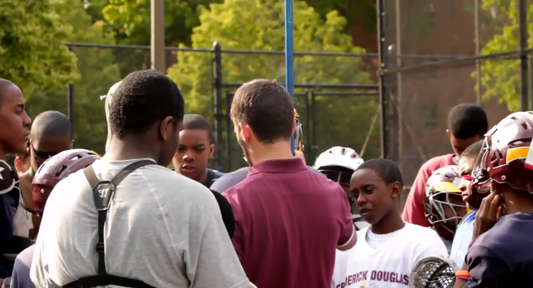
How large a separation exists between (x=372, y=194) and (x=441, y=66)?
7120 mm

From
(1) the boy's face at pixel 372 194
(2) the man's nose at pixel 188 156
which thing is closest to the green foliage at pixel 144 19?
(2) the man's nose at pixel 188 156

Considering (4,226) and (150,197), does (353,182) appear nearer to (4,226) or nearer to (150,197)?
(4,226)

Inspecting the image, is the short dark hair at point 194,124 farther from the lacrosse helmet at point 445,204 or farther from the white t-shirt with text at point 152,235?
the white t-shirt with text at point 152,235

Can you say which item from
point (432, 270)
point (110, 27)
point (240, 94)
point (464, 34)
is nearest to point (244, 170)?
point (240, 94)

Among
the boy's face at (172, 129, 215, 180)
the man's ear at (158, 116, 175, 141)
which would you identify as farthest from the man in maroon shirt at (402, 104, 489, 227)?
the man's ear at (158, 116, 175, 141)

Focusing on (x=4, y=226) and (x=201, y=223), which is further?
(x=4, y=226)

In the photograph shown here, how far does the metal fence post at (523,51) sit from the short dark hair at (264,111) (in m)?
7.48

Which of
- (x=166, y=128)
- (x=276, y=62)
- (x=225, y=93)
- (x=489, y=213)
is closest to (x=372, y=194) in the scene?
(x=489, y=213)

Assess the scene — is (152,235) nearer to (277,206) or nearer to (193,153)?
(277,206)

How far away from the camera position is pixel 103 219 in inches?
135

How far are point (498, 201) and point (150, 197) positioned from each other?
1.40 m

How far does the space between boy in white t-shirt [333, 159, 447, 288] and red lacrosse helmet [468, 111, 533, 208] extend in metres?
1.70

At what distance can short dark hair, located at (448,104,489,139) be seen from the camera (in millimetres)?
7941

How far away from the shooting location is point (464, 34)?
12.8 meters
